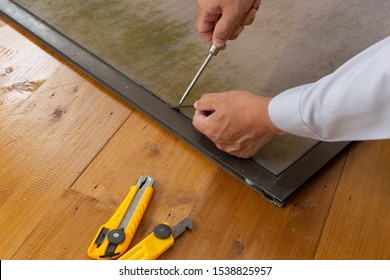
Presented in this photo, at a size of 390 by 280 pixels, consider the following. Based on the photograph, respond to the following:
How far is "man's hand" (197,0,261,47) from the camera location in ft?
3.20

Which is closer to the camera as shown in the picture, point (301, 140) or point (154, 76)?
point (301, 140)

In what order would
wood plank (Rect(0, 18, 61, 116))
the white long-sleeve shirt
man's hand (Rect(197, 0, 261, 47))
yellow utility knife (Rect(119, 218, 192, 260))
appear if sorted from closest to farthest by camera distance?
the white long-sleeve shirt, yellow utility knife (Rect(119, 218, 192, 260)), man's hand (Rect(197, 0, 261, 47)), wood plank (Rect(0, 18, 61, 116))

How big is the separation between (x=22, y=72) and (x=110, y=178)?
0.43 m

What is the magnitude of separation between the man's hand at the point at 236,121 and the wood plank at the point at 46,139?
0.23m

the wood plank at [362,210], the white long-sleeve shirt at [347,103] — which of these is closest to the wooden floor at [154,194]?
the wood plank at [362,210]

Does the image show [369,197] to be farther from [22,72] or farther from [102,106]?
[22,72]

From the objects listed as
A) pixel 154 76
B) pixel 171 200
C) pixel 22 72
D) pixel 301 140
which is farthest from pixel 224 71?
pixel 22 72

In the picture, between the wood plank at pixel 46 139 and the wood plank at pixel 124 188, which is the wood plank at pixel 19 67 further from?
the wood plank at pixel 124 188

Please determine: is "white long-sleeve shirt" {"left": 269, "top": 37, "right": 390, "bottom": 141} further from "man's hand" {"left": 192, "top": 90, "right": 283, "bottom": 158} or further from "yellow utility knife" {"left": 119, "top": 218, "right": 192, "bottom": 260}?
"yellow utility knife" {"left": 119, "top": 218, "right": 192, "bottom": 260}

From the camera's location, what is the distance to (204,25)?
1.03 metres

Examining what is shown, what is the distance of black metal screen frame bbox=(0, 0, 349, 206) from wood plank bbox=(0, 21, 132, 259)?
1.5 inches

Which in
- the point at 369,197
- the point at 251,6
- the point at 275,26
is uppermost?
the point at 251,6

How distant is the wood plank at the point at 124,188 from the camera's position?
0.90 metres

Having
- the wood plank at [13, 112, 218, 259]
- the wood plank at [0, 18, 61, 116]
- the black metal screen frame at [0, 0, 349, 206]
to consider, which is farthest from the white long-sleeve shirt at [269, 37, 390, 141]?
the wood plank at [0, 18, 61, 116]
